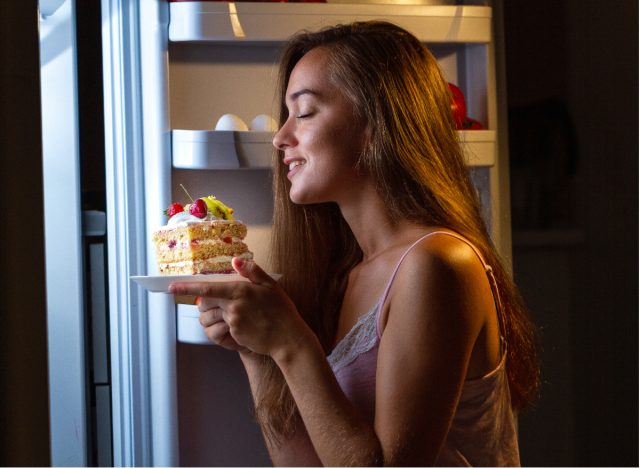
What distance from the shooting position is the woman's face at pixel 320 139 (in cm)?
105

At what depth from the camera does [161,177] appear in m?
1.29

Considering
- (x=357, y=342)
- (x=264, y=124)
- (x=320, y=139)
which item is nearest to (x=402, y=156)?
(x=320, y=139)

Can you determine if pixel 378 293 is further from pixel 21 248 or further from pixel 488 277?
pixel 21 248

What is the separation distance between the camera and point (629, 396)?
2.06 m

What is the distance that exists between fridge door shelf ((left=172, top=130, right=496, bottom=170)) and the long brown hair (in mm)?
115

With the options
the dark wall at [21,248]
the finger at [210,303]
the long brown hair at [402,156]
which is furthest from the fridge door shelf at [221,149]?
the dark wall at [21,248]

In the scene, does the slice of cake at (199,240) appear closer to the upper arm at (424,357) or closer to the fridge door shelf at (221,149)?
the fridge door shelf at (221,149)

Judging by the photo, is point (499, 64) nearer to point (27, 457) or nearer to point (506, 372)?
point (506, 372)

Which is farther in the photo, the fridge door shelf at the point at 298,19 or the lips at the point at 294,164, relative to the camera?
the fridge door shelf at the point at 298,19

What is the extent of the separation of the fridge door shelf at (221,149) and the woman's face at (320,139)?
0.20 meters

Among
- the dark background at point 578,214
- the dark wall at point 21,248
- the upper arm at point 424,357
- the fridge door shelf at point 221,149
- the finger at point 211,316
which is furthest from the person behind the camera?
the dark background at point 578,214

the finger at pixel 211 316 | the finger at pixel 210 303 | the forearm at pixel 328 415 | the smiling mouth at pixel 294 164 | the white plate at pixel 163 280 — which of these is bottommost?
the forearm at pixel 328 415

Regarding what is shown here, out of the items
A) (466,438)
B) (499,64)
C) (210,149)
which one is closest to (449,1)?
(499,64)

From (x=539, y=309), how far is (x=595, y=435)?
339 mm
